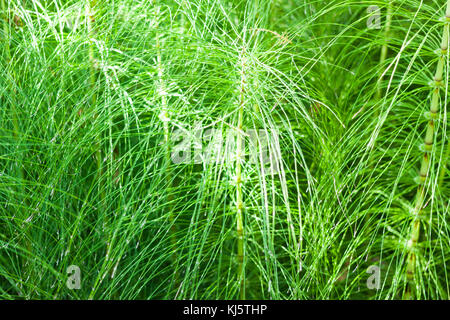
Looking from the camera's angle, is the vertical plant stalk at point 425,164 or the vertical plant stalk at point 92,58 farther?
the vertical plant stalk at point 92,58

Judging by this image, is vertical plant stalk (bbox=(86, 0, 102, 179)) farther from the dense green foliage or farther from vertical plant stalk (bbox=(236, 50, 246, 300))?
vertical plant stalk (bbox=(236, 50, 246, 300))

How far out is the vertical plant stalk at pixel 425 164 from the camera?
4.23 feet

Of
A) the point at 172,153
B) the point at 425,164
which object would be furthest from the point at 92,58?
the point at 425,164

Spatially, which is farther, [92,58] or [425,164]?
[92,58]

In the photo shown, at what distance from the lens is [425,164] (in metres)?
1.41

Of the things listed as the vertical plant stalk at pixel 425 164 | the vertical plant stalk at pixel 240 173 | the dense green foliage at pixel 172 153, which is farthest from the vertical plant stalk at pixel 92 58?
the vertical plant stalk at pixel 425 164

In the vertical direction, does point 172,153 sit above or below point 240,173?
above

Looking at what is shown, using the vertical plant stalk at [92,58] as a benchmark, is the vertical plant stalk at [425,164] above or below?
below

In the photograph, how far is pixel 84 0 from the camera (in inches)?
59.1

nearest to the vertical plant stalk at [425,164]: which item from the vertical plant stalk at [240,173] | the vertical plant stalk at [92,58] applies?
the vertical plant stalk at [240,173]

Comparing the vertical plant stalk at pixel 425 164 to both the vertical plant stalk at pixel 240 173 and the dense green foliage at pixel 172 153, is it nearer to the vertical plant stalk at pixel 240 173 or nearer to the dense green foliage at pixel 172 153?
the dense green foliage at pixel 172 153

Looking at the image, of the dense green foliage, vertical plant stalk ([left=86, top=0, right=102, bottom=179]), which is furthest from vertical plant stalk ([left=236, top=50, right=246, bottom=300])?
vertical plant stalk ([left=86, top=0, right=102, bottom=179])

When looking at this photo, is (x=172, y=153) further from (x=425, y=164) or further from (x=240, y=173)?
(x=425, y=164)
